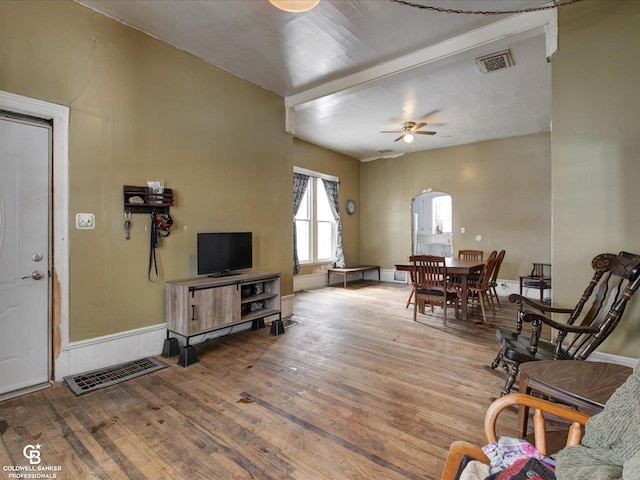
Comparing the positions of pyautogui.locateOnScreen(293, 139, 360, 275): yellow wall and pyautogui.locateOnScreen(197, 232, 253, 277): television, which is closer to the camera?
pyautogui.locateOnScreen(197, 232, 253, 277): television

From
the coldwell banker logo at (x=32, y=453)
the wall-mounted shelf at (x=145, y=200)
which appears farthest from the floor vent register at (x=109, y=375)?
the wall-mounted shelf at (x=145, y=200)

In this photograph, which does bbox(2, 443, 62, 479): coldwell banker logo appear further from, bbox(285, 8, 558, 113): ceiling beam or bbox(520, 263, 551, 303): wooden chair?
bbox(520, 263, 551, 303): wooden chair

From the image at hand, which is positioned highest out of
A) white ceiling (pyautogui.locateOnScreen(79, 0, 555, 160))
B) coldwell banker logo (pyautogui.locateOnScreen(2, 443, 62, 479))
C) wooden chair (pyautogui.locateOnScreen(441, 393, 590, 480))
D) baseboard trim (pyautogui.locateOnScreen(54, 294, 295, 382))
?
white ceiling (pyautogui.locateOnScreen(79, 0, 555, 160))

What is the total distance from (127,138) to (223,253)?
4.94 feet

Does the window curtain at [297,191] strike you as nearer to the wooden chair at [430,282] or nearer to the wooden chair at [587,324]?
the wooden chair at [430,282]

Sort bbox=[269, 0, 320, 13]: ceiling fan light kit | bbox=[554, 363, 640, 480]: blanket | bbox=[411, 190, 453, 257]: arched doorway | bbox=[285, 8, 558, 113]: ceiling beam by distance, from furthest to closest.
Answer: bbox=[411, 190, 453, 257]: arched doorway, bbox=[285, 8, 558, 113]: ceiling beam, bbox=[269, 0, 320, 13]: ceiling fan light kit, bbox=[554, 363, 640, 480]: blanket

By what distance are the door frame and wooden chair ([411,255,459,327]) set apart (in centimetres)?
384

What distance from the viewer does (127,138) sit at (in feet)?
10.1

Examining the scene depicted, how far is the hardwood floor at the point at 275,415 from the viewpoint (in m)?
1.71

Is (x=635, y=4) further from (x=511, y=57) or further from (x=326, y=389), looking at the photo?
(x=326, y=389)

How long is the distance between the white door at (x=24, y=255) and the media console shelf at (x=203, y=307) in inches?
38.5

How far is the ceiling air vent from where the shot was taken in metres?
3.51

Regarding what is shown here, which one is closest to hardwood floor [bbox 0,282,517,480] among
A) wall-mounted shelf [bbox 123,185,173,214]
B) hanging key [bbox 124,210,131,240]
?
hanging key [bbox 124,210,131,240]

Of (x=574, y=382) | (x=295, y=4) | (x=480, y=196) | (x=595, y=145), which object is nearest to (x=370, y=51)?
(x=295, y=4)
